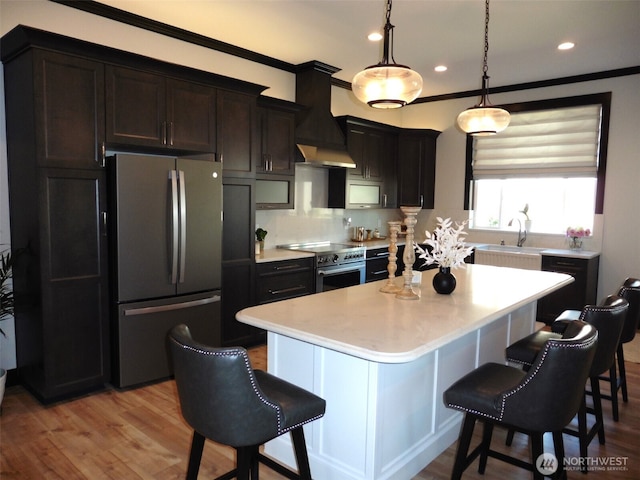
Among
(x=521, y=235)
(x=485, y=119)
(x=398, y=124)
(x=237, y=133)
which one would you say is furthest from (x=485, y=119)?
(x=398, y=124)

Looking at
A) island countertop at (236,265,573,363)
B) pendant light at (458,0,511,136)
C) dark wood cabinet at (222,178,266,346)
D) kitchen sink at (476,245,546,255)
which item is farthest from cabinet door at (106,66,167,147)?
kitchen sink at (476,245,546,255)

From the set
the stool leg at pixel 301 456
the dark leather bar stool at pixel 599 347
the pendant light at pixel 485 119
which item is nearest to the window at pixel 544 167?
the pendant light at pixel 485 119

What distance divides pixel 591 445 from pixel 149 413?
9.13 feet

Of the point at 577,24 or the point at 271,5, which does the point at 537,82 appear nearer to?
the point at 577,24

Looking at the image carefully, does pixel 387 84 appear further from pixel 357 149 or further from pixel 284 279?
pixel 357 149

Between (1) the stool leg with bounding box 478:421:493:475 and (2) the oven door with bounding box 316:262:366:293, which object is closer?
(1) the stool leg with bounding box 478:421:493:475

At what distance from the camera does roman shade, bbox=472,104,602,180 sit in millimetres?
5531

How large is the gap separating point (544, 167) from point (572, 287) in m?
1.57

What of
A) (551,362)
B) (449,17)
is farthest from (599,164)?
(551,362)

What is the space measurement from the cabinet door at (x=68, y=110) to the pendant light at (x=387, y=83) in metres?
1.88

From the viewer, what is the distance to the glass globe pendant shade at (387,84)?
7.97 feet

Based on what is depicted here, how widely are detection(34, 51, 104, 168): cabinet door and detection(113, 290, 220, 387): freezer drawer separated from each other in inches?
43.6

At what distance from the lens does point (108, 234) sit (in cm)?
335

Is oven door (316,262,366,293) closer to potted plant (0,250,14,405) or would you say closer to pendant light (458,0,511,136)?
pendant light (458,0,511,136)
